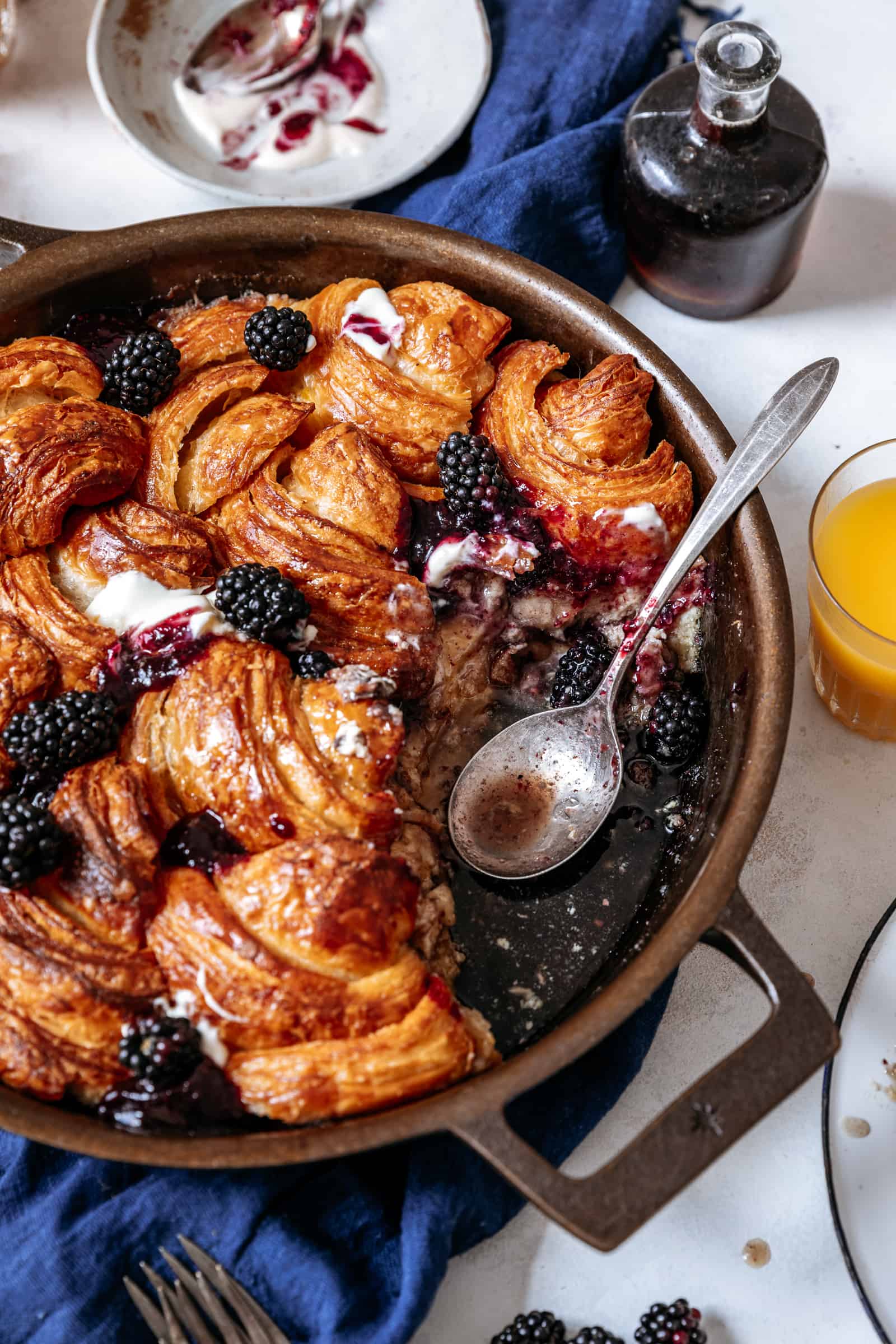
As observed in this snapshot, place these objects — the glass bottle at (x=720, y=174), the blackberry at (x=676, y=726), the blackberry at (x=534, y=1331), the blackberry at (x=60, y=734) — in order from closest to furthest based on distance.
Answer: the blackberry at (x=60, y=734), the blackberry at (x=534, y=1331), the blackberry at (x=676, y=726), the glass bottle at (x=720, y=174)

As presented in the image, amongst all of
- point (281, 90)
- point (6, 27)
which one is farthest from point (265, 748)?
point (6, 27)

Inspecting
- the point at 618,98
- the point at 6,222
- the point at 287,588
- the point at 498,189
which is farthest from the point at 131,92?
the point at 287,588

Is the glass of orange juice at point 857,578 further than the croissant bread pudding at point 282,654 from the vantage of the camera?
Yes

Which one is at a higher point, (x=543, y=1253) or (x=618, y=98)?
(x=618, y=98)

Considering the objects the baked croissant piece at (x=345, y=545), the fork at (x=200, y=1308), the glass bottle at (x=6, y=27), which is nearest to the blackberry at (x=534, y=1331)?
the fork at (x=200, y=1308)

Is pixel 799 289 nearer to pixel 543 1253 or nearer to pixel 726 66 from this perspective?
pixel 726 66

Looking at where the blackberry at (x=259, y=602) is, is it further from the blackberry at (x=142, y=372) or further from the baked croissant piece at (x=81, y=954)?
the blackberry at (x=142, y=372)

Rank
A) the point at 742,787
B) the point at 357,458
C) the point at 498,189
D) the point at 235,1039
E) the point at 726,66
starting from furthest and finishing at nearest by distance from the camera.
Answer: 1. the point at 498,189
2. the point at 726,66
3. the point at 357,458
4. the point at 742,787
5. the point at 235,1039
